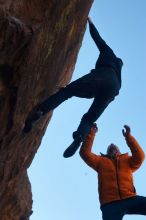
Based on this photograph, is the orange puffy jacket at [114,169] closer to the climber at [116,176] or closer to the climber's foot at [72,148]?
the climber at [116,176]

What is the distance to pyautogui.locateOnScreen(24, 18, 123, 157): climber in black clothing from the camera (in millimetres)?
8922

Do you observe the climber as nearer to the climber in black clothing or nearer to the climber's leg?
the climber's leg

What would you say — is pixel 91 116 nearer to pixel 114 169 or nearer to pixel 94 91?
pixel 94 91

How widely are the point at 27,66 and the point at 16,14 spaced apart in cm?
102

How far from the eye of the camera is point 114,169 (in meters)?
9.55

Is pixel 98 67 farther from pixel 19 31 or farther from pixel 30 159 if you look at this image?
pixel 30 159

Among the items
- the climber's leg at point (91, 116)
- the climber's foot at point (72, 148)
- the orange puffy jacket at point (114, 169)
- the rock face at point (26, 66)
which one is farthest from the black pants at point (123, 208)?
the rock face at point (26, 66)

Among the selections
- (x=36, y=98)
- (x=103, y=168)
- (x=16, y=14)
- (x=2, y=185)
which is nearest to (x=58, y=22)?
(x=16, y=14)

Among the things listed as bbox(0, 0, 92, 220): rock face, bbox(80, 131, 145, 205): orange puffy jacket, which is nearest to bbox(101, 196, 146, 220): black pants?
bbox(80, 131, 145, 205): orange puffy jacket

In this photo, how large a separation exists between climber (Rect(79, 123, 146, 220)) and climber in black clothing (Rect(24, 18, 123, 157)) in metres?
0.77

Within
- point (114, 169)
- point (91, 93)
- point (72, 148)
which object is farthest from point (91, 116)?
point (114, 169)

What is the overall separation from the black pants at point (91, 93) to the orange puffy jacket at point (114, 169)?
723 millimetres

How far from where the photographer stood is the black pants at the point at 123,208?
350 inches

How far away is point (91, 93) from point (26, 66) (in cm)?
164
